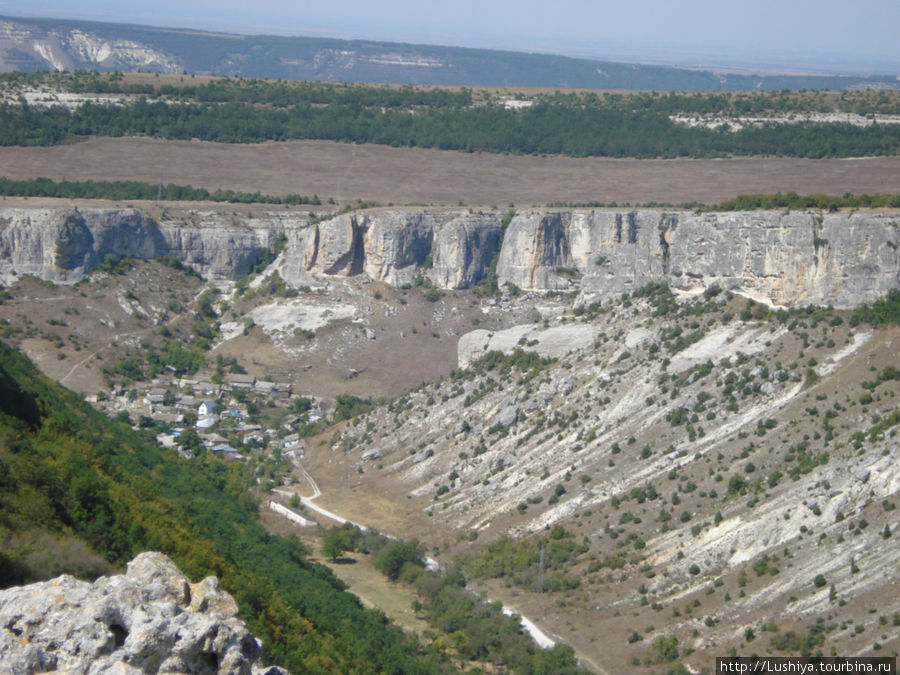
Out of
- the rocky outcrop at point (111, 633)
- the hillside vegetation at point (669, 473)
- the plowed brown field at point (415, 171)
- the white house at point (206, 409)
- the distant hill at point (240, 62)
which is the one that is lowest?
the white house at point (206, 409)

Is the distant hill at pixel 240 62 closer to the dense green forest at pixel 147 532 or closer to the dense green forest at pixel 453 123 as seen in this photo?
the dense green forest at pixel 453 123

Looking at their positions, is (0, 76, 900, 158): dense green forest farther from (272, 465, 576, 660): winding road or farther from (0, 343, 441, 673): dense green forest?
(0, 343, 441, 673): dense green forest

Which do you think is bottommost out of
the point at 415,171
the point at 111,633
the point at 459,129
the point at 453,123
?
the point at 415,171

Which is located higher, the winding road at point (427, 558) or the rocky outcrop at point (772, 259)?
the rocky outcrop at point (772, 259)

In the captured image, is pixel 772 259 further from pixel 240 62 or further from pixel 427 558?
pixel 240 62

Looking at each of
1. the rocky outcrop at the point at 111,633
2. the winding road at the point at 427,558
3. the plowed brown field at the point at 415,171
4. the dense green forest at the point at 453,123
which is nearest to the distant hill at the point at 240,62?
the dense green forest at the point at 453,123

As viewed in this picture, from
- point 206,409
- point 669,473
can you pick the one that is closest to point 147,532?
point 669,473

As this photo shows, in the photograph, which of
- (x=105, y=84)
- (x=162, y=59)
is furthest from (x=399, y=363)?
(x=162, y=59)
